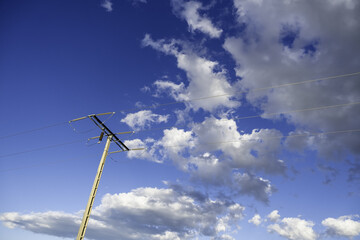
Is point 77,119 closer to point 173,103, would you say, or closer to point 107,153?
point 107,153

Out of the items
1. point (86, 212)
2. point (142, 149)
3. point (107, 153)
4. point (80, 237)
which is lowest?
point (80, 237)

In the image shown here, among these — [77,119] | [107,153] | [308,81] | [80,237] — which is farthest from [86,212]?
[308,81]

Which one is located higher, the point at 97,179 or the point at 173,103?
the point at 173,103

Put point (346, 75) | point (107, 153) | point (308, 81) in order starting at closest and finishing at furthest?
point (346, 75), point (308, 81), point (107, 153)

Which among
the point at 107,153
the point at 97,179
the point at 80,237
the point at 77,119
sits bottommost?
the point at 80,237

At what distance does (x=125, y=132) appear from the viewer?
1828 cm

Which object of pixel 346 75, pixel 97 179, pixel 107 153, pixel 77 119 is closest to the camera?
pixel 346 75

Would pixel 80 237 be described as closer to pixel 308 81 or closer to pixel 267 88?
pixel 267 88

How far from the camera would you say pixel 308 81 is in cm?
1293

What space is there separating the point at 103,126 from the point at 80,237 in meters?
8.27

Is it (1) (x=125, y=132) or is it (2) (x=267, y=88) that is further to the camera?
(1) (x=125, y=132)

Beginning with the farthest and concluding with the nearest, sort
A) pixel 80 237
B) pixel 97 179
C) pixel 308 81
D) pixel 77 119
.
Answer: pixel 77 119 → pixel 97 179 → pixel 80 237 → pixel 308 81

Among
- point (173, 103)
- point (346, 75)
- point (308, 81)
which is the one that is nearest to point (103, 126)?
point (173, 103)

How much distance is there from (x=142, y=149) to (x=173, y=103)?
5155 mm
